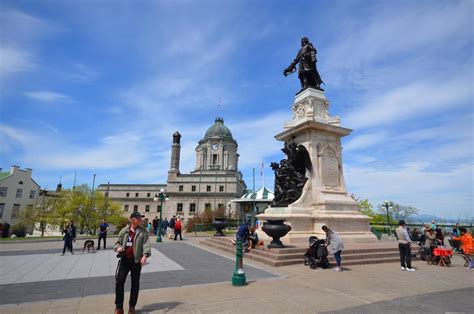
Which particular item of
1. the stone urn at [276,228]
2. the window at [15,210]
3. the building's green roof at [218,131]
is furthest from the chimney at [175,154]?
the stone urn at [276,228]

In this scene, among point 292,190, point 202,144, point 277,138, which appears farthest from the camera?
point 202,144

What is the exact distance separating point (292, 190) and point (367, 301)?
8.08 m

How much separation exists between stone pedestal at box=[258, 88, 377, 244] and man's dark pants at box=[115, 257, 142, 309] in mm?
7542

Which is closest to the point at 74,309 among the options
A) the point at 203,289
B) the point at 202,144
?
the point at 203,289

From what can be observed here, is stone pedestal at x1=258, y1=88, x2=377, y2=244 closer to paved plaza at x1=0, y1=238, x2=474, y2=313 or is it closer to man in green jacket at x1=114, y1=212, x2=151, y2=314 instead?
paved plaza at x1=0, y1=238, x2=474, y2=313

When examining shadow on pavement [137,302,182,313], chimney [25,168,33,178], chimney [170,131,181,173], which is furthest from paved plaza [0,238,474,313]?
chimney [170,131,181,173]

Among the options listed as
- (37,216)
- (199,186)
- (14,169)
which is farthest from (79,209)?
(199,186)

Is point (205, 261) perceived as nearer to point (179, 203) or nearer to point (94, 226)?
point (94, 226)

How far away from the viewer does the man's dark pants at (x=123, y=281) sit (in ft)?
14.1

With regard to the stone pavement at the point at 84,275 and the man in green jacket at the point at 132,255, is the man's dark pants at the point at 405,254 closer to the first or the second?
the stone pavement at the point at 84,275

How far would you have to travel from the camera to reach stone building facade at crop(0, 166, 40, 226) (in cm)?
4922

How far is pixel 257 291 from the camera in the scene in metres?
5.81

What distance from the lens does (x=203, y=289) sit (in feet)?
19.6

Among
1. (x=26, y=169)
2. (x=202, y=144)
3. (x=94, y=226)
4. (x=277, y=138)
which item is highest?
(x=202, y=144)
